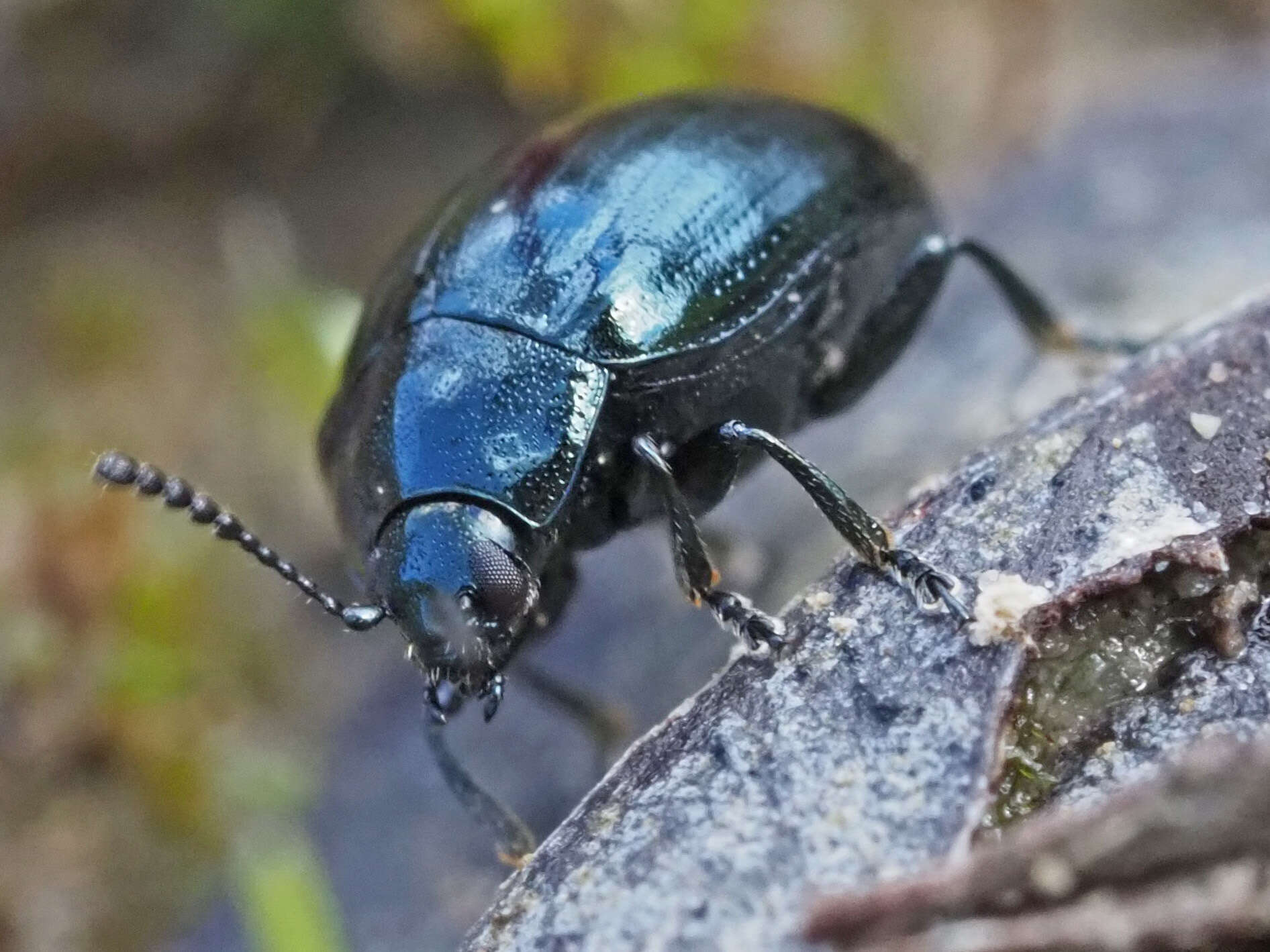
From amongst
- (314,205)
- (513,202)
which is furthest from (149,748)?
(314,205)

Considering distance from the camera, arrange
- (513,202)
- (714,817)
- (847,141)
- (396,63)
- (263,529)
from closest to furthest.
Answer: (714,817) < (513,202) < (847,141) < (263,529) < (396,63)

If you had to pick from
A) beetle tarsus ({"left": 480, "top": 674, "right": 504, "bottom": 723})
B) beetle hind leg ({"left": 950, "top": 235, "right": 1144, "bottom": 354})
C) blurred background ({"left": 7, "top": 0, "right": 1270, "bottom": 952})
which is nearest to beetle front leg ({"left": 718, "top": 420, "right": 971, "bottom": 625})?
blurred background ({"left": 7, "top": 0, "right": 1270, "bottom": 952})

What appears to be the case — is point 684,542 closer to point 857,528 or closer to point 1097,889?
point 857,528

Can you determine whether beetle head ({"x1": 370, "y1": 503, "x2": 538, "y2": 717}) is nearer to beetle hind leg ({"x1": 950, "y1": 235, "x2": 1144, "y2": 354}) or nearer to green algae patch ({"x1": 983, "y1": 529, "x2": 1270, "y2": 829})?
green algae patch ({"x1": 983, "y1": 529, "x2": 1270, "y2": 829})

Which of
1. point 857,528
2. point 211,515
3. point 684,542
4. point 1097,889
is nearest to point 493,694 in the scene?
point 684,542

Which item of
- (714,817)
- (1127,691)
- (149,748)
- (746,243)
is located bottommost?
(1127,691)

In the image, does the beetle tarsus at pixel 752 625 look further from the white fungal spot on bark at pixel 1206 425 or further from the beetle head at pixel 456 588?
the white fungal spot on bark at pixel 1206 425

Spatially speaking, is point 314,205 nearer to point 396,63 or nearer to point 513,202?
point 396,63
